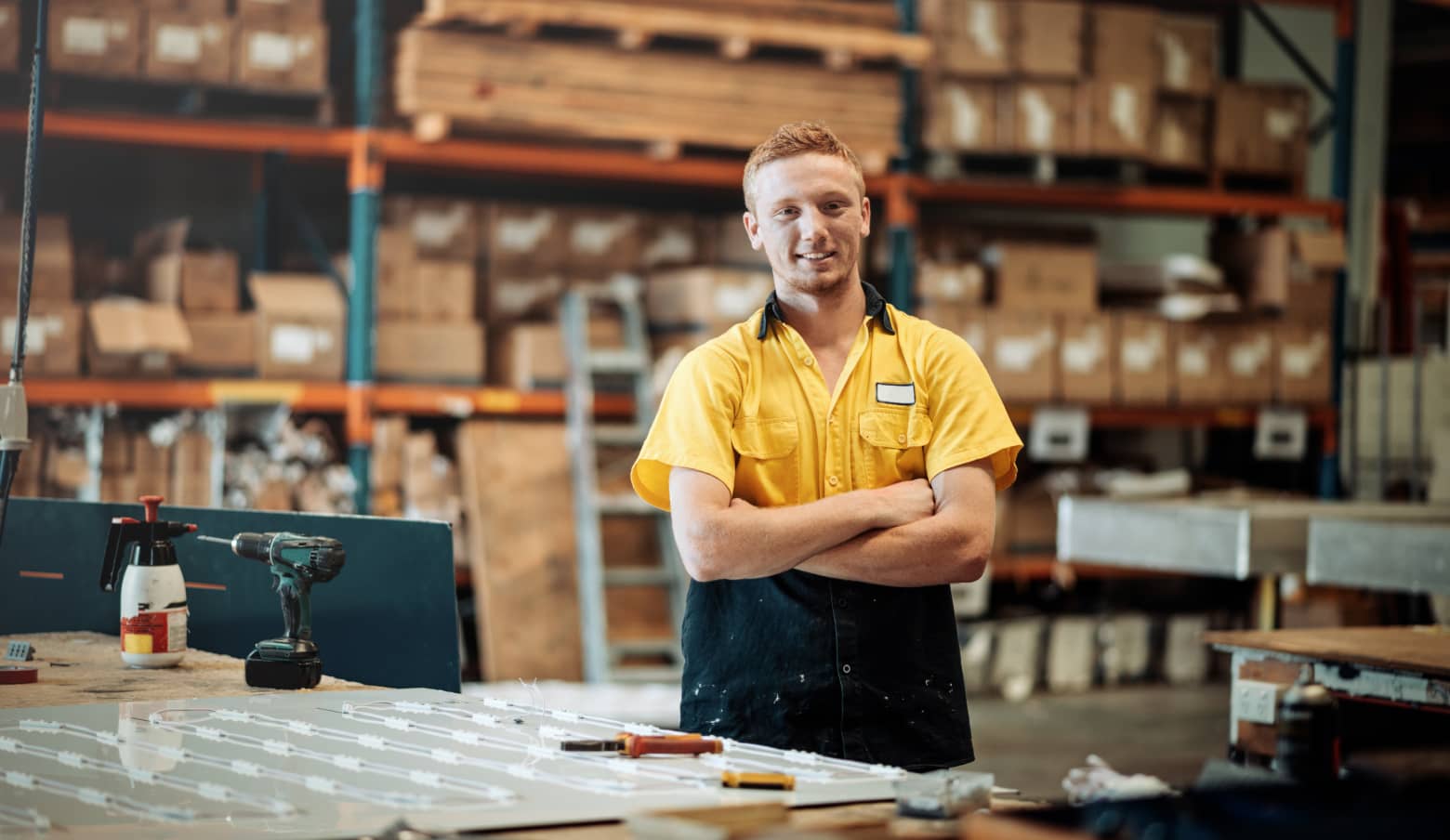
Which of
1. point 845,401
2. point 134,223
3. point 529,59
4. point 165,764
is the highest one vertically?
point 529,59

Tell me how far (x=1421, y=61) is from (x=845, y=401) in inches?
401

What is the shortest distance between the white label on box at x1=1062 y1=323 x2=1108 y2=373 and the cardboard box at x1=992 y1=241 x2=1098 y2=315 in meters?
0.14

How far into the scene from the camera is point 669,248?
7.91 metres

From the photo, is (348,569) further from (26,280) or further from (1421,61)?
(1421,61)

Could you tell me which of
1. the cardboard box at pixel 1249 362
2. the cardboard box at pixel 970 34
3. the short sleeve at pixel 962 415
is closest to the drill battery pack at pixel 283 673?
the short sleeve at pixel 962 415

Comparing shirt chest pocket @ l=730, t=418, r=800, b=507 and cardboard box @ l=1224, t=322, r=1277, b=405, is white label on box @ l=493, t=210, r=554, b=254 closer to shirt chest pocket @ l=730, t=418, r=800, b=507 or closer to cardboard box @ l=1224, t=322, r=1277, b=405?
cardboard box @ l=1224, t=322, r=1277, b=405

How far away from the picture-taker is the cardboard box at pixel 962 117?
804 cm

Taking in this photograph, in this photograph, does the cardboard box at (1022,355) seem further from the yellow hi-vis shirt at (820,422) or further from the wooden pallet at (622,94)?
Result: the yellow hi-vis shirt at (820,422)

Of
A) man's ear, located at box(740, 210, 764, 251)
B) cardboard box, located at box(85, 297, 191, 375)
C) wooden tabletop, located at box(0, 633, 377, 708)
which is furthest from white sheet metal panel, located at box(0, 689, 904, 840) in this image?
cardboard box, located at box(85, 297, 191, 375)

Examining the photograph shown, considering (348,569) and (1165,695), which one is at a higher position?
(348,569)

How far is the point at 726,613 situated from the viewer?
9.49 feet

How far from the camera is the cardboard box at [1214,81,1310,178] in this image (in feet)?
28.9

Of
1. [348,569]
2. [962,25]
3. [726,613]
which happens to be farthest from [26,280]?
[962,25]

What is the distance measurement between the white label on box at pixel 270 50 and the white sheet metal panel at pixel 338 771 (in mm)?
4829
